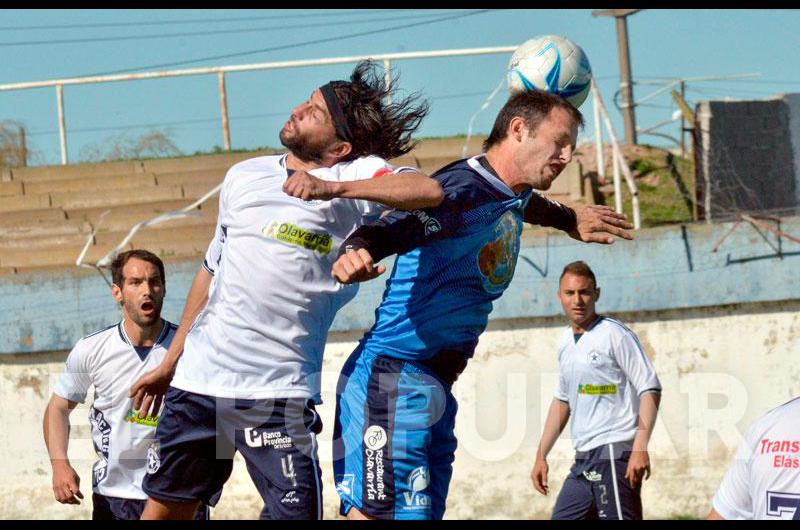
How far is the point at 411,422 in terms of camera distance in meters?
4.28

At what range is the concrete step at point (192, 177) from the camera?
1487 centimetres

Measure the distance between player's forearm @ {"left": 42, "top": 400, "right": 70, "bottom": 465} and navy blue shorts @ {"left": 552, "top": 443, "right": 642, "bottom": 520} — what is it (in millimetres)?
3390

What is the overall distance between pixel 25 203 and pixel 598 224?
11927 millimetres

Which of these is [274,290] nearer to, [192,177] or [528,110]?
[528,110]

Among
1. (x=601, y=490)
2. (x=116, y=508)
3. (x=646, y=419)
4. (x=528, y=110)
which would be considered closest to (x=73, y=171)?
(x=116, y=508)

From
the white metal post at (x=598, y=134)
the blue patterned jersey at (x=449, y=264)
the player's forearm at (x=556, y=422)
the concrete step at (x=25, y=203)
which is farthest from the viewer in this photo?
the concrete step at (x=25, y=203)

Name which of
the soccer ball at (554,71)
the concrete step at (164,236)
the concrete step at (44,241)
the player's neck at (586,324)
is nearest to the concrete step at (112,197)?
the concrete step at (44,241)

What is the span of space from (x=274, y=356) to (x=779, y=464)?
6.12ft

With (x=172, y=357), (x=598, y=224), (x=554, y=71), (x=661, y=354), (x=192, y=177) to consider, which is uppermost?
(x=192, y=177)

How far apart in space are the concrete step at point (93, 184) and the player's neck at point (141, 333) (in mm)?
9037

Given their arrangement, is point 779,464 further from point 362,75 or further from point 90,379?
point 90,379

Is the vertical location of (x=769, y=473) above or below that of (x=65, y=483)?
above

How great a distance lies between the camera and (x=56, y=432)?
642 cm

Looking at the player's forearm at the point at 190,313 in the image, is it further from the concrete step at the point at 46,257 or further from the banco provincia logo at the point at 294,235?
the concrete step at the point at 46,257
